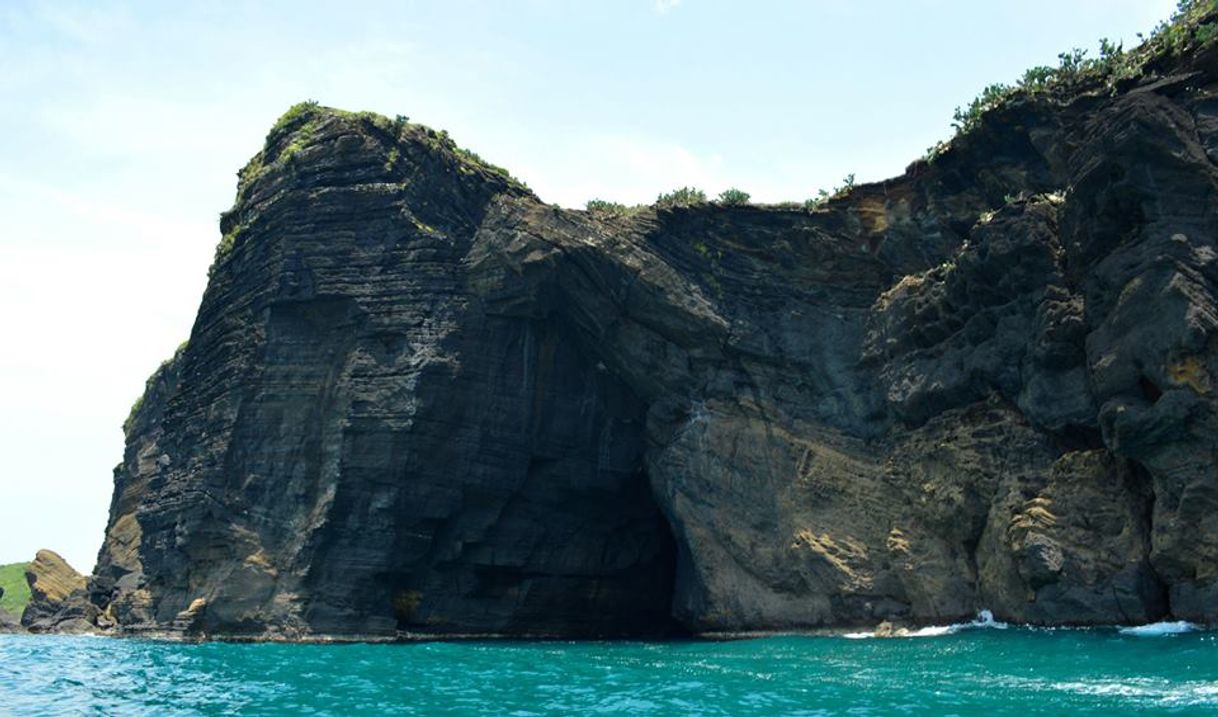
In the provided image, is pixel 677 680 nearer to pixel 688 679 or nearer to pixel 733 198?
pixel 688 679

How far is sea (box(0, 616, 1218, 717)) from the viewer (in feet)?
62.6

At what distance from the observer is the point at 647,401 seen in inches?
1703

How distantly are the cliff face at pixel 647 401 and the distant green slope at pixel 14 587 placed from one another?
69.9 meters

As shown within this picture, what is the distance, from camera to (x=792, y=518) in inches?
1553

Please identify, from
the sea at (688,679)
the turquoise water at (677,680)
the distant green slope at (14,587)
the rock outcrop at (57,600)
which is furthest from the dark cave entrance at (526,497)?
the distant green slope at (14,587)

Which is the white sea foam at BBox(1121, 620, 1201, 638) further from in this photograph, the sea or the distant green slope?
the distant green slope

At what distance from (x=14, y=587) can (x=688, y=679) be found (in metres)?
116

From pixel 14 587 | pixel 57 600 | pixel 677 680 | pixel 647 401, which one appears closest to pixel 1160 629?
pixel 677 680

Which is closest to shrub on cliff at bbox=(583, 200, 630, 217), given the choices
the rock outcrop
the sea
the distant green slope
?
the sea

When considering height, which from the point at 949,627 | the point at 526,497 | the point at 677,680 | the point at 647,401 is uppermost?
the point at 647,401

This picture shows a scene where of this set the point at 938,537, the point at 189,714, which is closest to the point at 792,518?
the point at 938,537

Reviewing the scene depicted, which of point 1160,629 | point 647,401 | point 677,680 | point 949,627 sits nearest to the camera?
point 677,680

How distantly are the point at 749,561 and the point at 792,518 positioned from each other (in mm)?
2361

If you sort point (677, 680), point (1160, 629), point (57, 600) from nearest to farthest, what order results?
point (677, 680) < point (1160, 629) < point (57, 600)
